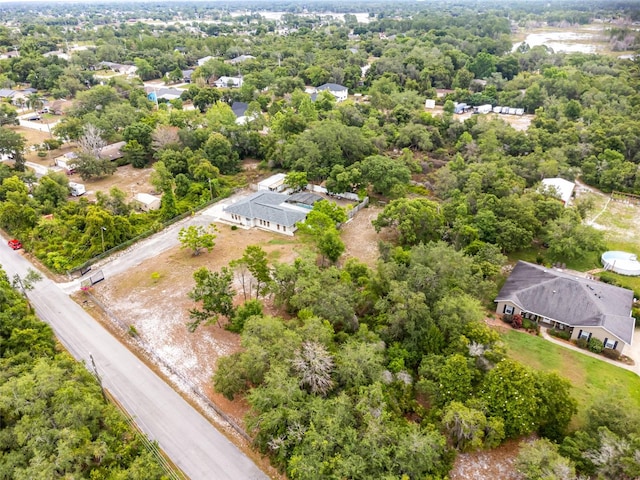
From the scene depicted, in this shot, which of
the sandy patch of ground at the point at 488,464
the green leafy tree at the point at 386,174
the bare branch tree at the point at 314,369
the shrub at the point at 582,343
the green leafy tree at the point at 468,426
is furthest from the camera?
the green leafy tree at the point at 386,174

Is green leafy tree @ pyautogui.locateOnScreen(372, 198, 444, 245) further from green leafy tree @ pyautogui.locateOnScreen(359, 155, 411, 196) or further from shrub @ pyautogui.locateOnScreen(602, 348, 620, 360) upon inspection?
shrub @ pyautogui.locateOnScreen(602, 348, 620, 360)

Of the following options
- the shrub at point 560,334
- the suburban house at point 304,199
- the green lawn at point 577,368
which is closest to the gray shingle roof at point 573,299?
the shrub at point 560,334

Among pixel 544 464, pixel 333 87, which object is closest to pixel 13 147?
pixel 333 87

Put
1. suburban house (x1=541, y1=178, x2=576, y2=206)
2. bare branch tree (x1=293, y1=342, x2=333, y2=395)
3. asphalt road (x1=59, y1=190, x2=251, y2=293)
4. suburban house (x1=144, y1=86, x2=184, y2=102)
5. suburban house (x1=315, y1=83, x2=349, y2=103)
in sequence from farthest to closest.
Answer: suburban house (x1=315, y1=83, x2=349, y2=103), suburban house (x1=144, y1=86, x2=184, y2=102), suburban house (x1=541, y1=178, x2=576, y2=206), asphalt road (x1=59, y1=190, x2=251, y2=293), bare branch tree (x1=293, y1=342, x2=333, y2=395)

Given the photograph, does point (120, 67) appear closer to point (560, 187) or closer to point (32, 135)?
point (32, 135)

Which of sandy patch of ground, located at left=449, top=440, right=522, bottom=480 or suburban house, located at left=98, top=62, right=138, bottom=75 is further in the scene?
suburban house, located at left=98, top=62, right=138, bottom=75

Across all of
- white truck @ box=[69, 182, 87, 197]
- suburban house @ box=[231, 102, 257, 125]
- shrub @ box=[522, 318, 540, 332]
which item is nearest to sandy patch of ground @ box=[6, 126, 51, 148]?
white truck @ box=[69, 182, 87, 197]

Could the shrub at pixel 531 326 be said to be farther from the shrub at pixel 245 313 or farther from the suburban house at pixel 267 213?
the suburban house at pixel 267 213
